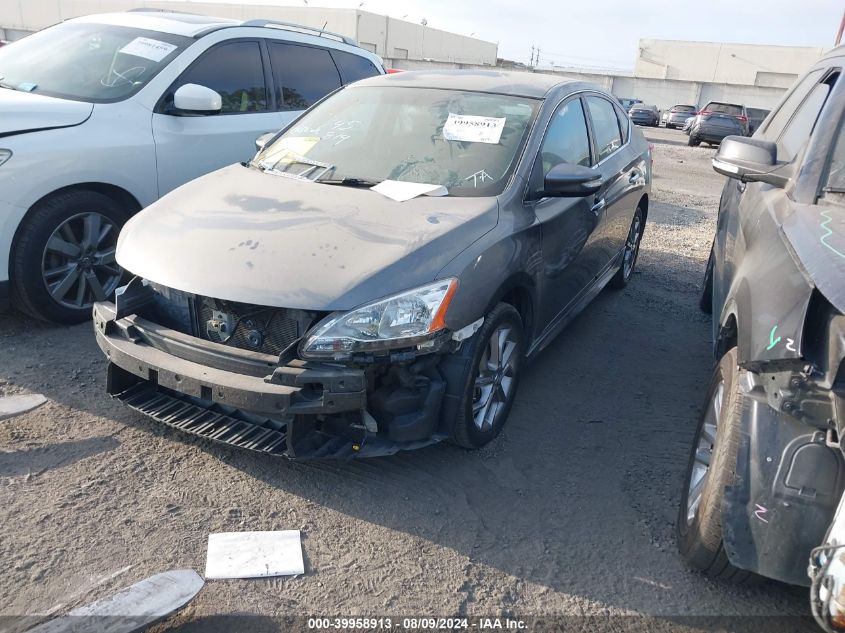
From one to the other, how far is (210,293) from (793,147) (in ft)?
9.34

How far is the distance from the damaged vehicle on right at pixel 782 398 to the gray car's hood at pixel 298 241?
4.01 ft

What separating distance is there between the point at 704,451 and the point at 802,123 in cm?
186

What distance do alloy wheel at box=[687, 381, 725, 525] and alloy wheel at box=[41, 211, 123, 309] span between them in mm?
3400

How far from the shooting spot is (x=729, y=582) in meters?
2.50

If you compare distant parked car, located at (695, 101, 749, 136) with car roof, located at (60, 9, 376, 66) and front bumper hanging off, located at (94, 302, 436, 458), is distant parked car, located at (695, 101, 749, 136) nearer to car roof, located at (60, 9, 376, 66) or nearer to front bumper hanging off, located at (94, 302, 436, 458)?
car roof, located at (60, 9, 376, 66)

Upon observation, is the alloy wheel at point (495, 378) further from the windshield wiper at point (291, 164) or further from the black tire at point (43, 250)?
the black tire at point (43, 250)

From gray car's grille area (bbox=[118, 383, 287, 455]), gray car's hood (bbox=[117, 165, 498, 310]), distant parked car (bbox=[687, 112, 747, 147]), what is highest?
gray car's hood (bbox=[117, 165, 498, 310])

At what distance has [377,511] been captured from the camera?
2.83 m

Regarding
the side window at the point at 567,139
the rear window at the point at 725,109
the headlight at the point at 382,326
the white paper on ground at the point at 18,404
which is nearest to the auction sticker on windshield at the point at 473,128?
the side window at the point at 567,139

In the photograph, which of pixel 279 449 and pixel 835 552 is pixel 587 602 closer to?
pixel 835 552

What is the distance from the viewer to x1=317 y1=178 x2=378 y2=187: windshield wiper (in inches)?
138

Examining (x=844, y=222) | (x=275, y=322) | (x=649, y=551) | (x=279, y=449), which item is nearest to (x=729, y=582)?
(x=649, y=551)

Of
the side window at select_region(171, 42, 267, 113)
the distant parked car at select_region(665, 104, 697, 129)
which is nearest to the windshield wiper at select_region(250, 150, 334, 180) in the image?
the side window at select_region(171, 42, 267, 113)

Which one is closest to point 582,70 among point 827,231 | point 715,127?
point 715,127
